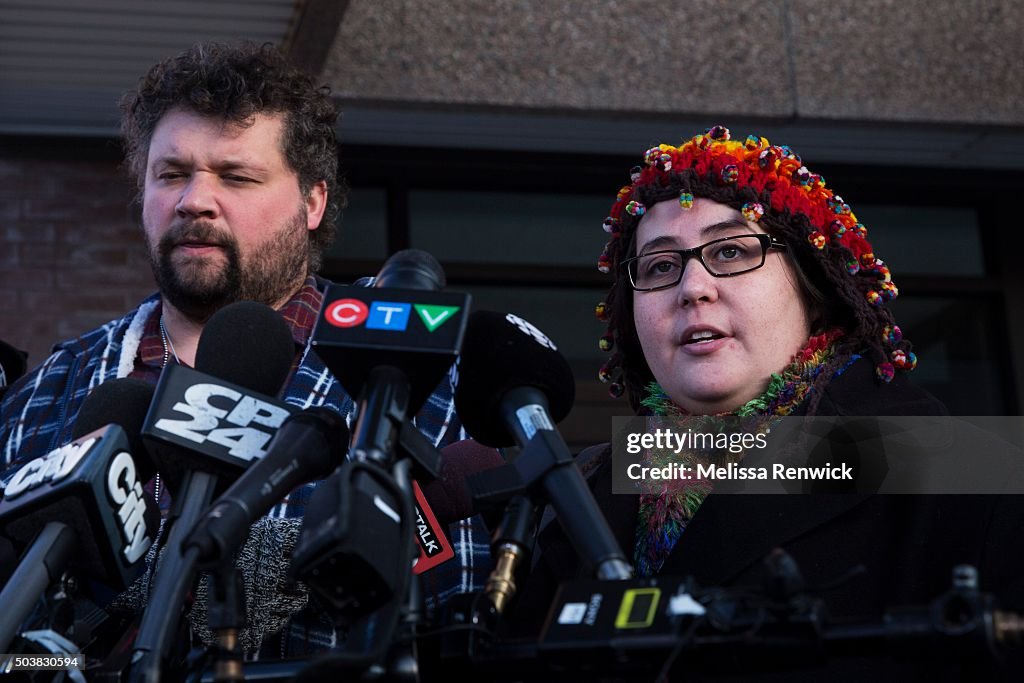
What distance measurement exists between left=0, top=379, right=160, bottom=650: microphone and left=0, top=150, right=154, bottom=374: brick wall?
13.2 feet

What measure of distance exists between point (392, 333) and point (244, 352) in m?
0.33

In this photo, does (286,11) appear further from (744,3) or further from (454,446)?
(454,446)

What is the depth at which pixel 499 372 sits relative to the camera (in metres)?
1.86

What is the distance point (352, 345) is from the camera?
1640mm

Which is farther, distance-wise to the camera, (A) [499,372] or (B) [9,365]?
(B) [9,365]

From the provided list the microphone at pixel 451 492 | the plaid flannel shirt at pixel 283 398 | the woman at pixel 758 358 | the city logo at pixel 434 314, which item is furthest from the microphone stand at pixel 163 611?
the woman at pixel 758 358

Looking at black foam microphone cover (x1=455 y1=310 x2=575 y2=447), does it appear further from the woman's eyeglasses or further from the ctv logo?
the woman's eyeglasses

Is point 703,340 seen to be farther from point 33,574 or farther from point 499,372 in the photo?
point 33,574

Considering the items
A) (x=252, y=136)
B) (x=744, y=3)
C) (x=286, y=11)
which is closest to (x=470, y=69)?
(x=286, y=11)

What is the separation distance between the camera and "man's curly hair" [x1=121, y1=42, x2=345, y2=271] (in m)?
3.28

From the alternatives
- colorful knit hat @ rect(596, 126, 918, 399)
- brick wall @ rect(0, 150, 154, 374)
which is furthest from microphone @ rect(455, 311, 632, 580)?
brick wall @ rect(0, 150, 154, 374)

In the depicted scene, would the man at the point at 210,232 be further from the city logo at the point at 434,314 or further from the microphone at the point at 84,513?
the city logo at the point at 434,314

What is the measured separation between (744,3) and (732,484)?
3738 mm

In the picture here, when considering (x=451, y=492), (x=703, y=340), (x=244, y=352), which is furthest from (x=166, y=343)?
(x=244, y=352)
